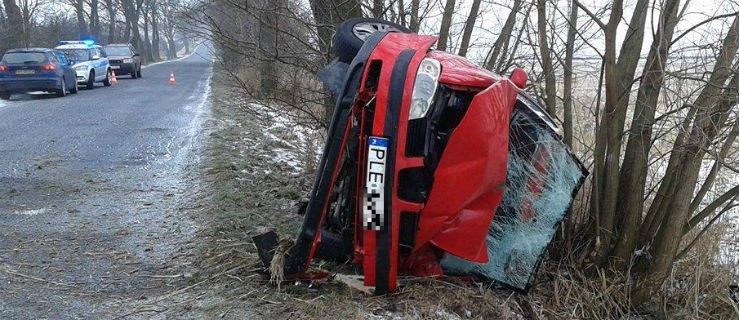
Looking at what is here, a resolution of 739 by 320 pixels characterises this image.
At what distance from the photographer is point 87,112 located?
41.7 ft

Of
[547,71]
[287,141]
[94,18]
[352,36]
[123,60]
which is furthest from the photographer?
[94,18]

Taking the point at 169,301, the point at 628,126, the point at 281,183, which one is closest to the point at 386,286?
the point at 169,301

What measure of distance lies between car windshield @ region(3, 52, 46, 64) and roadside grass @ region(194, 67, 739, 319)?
11.9m

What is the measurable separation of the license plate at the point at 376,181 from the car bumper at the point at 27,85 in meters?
15.5

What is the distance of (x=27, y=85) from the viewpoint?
632 inches

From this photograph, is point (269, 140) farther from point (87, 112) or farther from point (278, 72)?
point (87, 112)

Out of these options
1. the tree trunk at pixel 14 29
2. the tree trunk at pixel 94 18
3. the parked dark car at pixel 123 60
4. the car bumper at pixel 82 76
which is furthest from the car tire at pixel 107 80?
the tree trunk at pixel 94 18

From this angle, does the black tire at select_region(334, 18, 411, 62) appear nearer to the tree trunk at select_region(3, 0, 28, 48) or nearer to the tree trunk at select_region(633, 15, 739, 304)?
the tree trunk at select_region(633, 15, 739, 304)

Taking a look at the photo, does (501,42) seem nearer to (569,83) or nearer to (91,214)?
(569,83)

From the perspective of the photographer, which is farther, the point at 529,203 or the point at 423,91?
the point at 529,203

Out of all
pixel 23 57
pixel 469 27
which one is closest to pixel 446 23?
pixel 469 27

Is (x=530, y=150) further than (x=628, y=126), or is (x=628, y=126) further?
(x=628, y=126)

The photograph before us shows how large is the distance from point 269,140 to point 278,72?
252 cm

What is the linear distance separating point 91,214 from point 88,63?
16454mm
